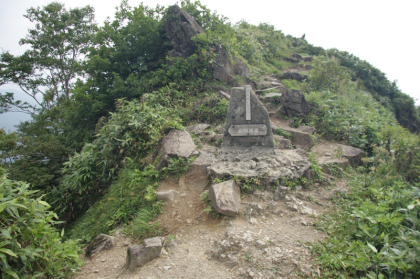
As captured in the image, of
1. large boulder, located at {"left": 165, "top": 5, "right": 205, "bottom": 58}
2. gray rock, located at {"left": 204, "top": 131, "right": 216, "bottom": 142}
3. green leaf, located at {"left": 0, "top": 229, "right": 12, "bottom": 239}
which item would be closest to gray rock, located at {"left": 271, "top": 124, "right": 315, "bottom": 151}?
gray rock, located at {"left": 204, "top": 131, "right": 216, "bottom": 142}

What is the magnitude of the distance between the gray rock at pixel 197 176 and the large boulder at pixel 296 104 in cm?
521

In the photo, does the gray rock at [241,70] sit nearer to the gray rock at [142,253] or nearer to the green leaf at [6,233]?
the gray rock at [142,253]

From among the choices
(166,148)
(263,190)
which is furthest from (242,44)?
(263,190)

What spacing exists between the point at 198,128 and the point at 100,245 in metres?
4.68

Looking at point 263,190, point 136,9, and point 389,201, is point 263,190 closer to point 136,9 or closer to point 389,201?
point 389,201

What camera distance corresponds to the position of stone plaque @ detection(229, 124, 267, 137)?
604 centimetres

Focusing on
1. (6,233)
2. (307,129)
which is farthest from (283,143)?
(6,233)

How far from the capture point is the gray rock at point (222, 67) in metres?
10.0

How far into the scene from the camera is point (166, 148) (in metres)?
5.84

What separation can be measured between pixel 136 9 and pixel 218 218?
10412 mm

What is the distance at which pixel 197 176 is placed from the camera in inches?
214

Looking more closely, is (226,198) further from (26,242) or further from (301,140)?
(301,140)

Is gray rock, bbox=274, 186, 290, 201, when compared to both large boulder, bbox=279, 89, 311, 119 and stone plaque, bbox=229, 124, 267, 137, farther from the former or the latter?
large boulder, bbox=279, 89, 311, 119

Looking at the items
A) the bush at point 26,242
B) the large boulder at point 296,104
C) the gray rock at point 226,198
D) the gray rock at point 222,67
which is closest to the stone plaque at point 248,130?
the gray rock at point 226,198
